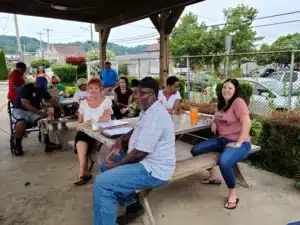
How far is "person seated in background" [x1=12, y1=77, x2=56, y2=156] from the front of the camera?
3.76m

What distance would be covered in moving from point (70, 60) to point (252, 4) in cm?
1510

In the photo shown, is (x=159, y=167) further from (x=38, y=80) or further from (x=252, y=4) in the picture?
(x=252, y=4)

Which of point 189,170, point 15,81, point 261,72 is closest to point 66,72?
point 15,81

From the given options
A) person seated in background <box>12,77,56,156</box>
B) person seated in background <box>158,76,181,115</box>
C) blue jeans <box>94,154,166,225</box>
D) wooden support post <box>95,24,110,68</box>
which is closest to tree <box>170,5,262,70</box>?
wooden support post <box>95,24,110,68</box>

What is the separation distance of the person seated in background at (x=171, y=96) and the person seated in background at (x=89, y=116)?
84cm

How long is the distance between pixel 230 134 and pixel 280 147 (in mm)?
870

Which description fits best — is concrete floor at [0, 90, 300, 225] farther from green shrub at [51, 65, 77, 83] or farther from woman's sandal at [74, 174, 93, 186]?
green shrub at [51, 65, 77, 83]

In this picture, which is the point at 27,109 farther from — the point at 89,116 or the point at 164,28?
the point at 164,28

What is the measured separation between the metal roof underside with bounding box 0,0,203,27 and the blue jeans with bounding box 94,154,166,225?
147 inches

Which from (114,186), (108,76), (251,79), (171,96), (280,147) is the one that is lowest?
(280,147)

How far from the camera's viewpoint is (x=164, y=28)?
5105 mm

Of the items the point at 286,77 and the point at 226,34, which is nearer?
the point at 286,77

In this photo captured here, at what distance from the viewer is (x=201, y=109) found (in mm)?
4336

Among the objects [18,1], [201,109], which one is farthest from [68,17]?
[201,109]
